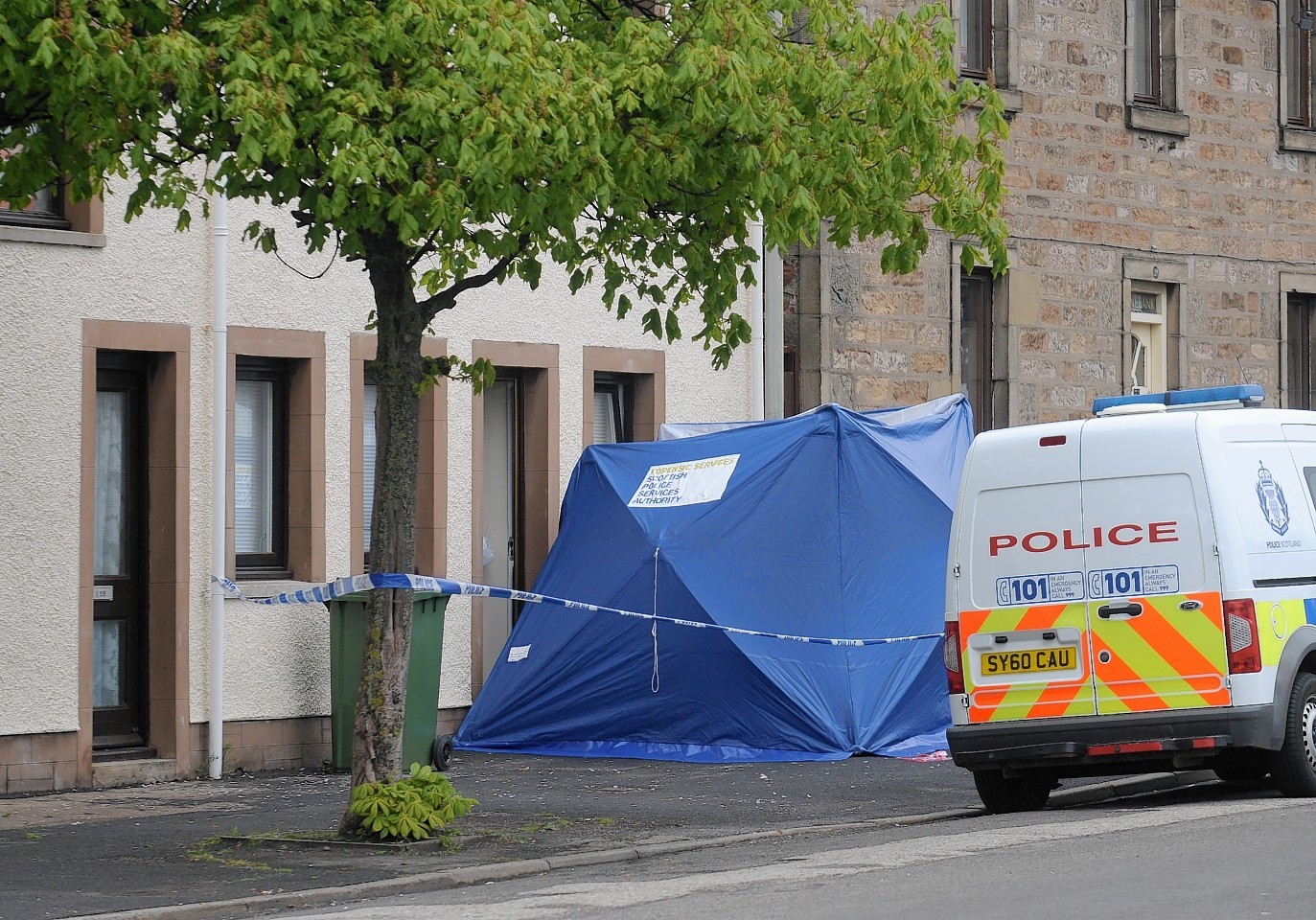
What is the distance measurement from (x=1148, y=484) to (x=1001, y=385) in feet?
31.0

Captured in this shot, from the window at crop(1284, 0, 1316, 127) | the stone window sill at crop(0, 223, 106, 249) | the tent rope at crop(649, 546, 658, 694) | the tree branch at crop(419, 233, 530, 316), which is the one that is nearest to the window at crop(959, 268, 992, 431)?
the window at crop(1284, 0, 1316, 127)

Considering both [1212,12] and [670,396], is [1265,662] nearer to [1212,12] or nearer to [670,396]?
[670,396]

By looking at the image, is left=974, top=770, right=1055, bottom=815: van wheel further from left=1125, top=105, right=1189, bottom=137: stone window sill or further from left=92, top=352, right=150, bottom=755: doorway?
left=1125, top=105, right=1189, bottom=137: stone window sill

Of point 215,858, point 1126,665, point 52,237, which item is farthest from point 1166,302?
point 215,858

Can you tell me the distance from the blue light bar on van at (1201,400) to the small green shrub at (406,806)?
472 cm

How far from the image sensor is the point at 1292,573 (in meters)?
12.2

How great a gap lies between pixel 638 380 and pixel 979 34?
535 centimetres

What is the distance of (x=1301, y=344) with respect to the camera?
24.7 meters

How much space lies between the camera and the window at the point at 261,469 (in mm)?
16094

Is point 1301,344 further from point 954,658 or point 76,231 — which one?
point 76,231

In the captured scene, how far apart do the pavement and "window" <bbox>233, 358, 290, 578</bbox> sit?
1654 mm

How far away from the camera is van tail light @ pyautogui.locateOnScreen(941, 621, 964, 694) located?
496 inches

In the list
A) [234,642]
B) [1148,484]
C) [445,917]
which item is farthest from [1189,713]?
[234,642]

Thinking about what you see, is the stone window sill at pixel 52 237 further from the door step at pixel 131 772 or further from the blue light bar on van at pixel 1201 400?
the blue light bar on van at pixel 1201 400
